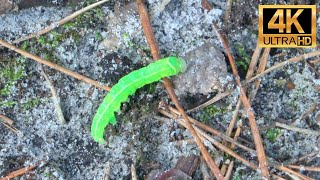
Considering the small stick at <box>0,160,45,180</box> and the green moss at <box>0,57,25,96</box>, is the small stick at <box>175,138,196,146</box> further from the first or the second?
the green moss at <box>0,57,25,96</box>

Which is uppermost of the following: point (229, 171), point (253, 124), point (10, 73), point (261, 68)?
point (10, 73)

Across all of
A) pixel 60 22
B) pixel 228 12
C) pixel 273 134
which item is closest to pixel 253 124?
pixel 273 134

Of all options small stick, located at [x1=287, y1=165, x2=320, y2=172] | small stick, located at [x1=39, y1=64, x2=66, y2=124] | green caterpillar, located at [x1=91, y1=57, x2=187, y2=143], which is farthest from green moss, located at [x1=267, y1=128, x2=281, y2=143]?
small stick, located at [x1=39, y1=64, x2=66, y2=124]

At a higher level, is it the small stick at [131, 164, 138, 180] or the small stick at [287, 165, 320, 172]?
the small stick at [131, 164, 138, 180]

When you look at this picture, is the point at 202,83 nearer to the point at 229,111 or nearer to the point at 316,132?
the point at 229,111

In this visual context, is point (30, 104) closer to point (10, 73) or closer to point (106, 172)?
point (10, 73)

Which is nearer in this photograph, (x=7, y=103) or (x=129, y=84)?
(x=129, y=84)
